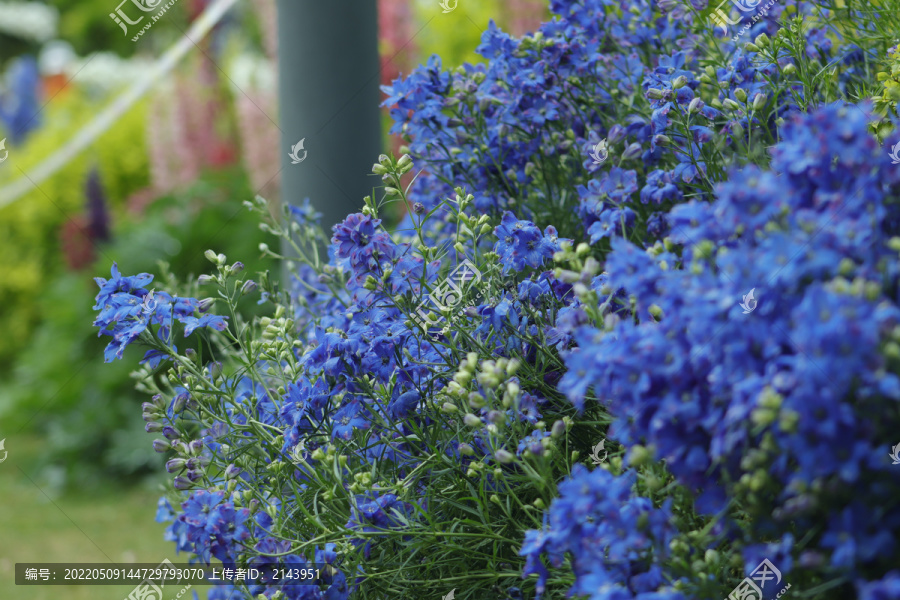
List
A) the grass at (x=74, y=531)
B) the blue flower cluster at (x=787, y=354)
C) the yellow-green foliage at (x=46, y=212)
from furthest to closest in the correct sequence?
the yellow-green foliage at (x=46, y=212) → the grass at (x=74, y=531) → the blue flower cluster at (x=787, y=354)

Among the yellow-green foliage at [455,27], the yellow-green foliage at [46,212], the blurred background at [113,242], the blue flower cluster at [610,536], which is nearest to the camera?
the blue flower cluster at [610,536]

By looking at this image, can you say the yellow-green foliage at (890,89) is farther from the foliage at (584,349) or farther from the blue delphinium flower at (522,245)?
the blue delphinium flower at (522,245)

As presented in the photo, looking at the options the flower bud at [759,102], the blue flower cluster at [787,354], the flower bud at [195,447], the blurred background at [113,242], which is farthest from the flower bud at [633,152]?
the blurred background at [113,242]

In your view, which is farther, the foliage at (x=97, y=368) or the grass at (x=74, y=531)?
the foliage at (x=97, y=368)

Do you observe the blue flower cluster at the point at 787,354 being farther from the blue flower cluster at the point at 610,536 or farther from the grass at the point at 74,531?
the grass at the point at 74,531

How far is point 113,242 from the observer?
5.46 m

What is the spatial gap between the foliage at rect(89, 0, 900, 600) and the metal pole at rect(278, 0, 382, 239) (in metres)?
0.16

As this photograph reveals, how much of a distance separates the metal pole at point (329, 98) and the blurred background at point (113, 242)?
3.03 ft

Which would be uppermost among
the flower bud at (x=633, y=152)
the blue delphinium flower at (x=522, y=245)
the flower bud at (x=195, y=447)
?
the flower bud at (x=633, y=152)

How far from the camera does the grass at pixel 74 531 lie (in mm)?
3562

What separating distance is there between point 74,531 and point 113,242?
77.4 inches

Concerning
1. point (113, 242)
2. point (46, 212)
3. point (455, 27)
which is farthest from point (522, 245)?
point (46, 212)

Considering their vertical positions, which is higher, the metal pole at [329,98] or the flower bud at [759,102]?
the metal pole at [329,98]

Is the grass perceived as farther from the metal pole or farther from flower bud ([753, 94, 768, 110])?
flower bud ([753, 94, 768, 110])
